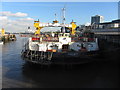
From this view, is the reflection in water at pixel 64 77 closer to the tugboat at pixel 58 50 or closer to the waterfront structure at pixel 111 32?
the tugboat at pixel 58 50

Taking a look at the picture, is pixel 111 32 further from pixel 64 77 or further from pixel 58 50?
pixel 64 77

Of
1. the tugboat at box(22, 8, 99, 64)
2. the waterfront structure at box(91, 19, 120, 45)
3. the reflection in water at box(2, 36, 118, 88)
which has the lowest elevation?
the reflection in water at box(2, 36, 118, 88)

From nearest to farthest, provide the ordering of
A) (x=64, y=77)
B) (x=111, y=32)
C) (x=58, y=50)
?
(x=64, y=77)
(x=58, y=50)
(x=111, y=32)

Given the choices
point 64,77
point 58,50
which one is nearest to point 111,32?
point 58,50

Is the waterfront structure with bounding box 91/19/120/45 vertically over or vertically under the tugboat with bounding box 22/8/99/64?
over

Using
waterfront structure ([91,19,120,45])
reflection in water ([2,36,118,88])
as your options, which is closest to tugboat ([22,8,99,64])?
reflection in water ([2,36,118,88])

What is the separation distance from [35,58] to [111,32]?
21.7m

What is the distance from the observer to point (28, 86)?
17.9 meters

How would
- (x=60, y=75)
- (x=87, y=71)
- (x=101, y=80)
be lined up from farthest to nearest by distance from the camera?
1. (x=87, y=71)
2. (x=60, y=75)
3. (x=101, y=80)

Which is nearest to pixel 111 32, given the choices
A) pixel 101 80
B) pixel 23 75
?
pixel 101 80

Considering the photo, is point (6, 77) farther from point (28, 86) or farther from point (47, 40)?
point (47, 40)

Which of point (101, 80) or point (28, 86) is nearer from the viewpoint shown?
point (28, 86)

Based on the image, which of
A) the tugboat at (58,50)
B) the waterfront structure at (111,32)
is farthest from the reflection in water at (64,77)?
the waterfront structure at (111,32)

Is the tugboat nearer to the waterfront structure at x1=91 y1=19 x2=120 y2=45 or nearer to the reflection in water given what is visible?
the reflection in water
